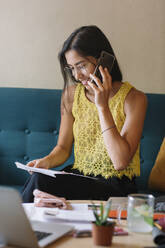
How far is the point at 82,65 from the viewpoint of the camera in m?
1.97

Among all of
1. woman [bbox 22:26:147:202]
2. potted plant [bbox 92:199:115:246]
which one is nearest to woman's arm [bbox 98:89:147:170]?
woman [bbox 22:26:147:202]

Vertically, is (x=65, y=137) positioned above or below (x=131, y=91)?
below

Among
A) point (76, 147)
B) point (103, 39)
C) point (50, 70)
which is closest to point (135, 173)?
point (76, 147)

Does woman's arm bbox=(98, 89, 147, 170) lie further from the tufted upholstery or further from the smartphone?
the tufted upholstery

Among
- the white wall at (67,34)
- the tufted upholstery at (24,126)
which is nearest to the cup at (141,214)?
the tufted upholstery at (24,126)

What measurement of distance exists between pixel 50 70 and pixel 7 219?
1.77 metres

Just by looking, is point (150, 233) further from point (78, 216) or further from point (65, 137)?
point (65, 137)

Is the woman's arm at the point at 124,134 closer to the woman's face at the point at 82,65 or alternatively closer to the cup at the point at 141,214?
the woman's face at the point at 82,65

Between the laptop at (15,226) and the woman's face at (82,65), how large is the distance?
3.43 feet

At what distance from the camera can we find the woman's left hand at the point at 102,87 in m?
1.88

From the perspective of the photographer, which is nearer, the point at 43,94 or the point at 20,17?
the point at 43,94

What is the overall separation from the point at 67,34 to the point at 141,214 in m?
1.72

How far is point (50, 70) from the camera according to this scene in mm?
2680

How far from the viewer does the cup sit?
3.82ft
